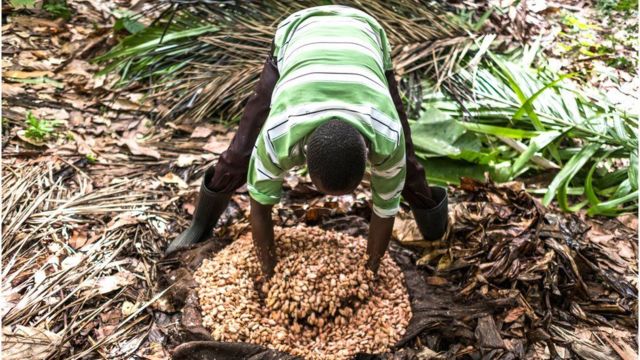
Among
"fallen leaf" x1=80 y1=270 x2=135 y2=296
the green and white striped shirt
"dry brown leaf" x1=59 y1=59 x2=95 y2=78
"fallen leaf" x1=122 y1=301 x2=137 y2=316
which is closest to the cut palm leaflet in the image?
"dry brown leaf" x1=59 y1=59 x2=95 y2=78

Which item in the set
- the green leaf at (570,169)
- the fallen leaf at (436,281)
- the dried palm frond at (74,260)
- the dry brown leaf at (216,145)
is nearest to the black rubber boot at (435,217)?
the fallen leaf at (436,281)

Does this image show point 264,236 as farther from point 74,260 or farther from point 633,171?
point 633,171

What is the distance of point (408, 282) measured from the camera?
2295 mm

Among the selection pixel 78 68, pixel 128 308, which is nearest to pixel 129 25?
pixel 78 68

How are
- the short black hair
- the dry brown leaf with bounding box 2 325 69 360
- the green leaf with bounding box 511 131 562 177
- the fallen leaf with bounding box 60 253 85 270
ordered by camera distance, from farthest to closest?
the green leaf with bounding box 511 131 562 177
the fallen leaf with bounding box 60 253 85 270
the dry brown leaf with bounding box 2 325 69 360
the short black hair

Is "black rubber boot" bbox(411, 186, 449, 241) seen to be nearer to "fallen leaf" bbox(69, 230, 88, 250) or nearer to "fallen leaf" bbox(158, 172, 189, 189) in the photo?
"fallen leaf" bbox(158, 172, 189, 189)

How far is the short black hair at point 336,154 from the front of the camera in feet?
5.01

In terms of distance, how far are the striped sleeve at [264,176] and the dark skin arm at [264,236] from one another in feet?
0.26

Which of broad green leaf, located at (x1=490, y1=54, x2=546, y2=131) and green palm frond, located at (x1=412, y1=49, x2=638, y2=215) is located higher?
broad green leaf, located at (x1=490, y1=54, x2=546, y2=131)

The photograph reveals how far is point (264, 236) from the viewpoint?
204 centimetres

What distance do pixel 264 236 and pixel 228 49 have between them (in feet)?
6.01

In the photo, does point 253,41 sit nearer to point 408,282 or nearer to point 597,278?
point 408,282

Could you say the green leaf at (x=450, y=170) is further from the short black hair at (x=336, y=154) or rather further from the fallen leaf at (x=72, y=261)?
the fallen leaf at (x=72, y=261)

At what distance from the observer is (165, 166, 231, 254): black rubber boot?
7.72 ft
